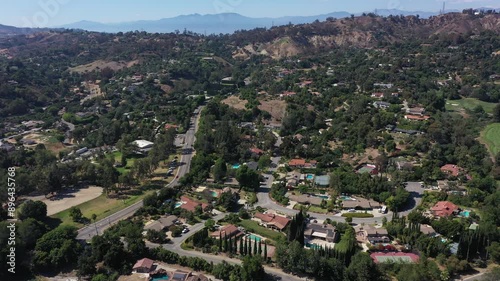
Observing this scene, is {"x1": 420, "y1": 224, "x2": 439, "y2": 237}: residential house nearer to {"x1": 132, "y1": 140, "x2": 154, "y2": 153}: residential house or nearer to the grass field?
the grass field

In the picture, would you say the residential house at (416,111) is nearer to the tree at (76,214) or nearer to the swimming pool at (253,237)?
the swimming pool at (253,237)

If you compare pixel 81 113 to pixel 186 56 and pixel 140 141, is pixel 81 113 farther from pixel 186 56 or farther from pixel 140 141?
pixel 186 56

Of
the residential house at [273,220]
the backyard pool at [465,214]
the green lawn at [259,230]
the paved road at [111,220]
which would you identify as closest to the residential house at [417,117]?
the backyard pool at [465,214]

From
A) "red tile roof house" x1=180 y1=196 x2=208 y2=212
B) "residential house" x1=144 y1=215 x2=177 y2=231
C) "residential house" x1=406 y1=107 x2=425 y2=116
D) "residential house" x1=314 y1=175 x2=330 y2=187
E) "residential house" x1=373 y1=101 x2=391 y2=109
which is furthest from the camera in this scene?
"residential house" x1=373 y1=101 x2=391 y2=109

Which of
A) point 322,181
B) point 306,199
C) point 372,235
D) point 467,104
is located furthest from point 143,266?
point 467,104

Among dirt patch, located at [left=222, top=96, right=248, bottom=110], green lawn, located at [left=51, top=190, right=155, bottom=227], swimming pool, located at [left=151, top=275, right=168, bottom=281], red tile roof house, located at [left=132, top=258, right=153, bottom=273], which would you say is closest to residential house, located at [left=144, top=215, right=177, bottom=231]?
red tile roof house, located at [left=132, top=258, right=153, bottom=273]

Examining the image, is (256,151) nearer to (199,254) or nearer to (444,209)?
(199,254)
